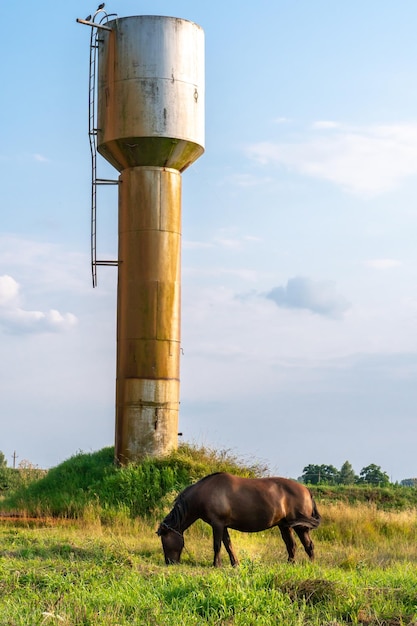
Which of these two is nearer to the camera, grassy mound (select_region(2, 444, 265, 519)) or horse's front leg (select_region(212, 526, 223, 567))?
horse's front leg (select_region(212, 526, 223, 567))

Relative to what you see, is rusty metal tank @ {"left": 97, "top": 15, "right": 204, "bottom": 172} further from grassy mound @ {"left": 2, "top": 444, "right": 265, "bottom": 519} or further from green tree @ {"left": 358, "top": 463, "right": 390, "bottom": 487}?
green tree @ {"left": 358, "top": 463, "right": 390, "bottom": 487}

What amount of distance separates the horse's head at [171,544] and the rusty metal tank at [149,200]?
350 inches

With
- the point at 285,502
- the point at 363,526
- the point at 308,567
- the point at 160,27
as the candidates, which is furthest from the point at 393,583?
the point at 160,27

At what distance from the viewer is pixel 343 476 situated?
4903 cm

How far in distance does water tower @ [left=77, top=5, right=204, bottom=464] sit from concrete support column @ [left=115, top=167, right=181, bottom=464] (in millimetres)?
25

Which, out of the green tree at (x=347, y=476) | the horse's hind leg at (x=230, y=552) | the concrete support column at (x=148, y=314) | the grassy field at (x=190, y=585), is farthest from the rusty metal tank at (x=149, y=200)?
the green tree at (x=347, y=476)

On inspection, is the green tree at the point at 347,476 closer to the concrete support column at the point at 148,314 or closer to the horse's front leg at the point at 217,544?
the concrete support column at the point at 148,314

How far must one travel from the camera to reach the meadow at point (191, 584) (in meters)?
11.6

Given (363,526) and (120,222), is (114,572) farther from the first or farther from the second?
(120,222)

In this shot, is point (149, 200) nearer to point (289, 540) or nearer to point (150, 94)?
point (150, 94)

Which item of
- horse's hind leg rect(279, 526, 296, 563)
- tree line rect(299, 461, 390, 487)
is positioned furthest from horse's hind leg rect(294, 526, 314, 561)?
tree line rect(299, 461, 390, 487)

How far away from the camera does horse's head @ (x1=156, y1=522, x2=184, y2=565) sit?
53.3 ft

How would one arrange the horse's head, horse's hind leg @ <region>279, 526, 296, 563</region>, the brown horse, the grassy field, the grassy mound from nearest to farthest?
the grassy field < the horse's head < the brown horse < horse's hind leg @ <region>279, 526, 296, 563</region> < the grassy mound

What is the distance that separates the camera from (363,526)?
22.1 metres
